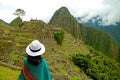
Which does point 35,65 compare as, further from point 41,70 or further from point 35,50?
point 35,50

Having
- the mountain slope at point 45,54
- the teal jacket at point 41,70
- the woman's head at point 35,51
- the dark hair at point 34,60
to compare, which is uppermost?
the woman's head at point 35,51

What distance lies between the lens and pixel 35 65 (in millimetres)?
8359

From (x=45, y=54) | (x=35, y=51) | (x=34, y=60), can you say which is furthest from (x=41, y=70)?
(x=45, y=54)

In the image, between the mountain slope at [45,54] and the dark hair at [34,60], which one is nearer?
the dark hair at [34,60]

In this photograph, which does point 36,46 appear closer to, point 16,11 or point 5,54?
point 5,54

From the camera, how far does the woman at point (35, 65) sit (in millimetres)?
8109

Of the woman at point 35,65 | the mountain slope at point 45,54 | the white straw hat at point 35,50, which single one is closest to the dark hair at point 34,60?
the woman at point 35,65

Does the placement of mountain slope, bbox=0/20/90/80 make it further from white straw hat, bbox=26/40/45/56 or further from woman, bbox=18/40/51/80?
white straw hat, bbox=26/40/45/56

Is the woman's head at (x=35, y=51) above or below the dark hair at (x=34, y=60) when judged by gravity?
above

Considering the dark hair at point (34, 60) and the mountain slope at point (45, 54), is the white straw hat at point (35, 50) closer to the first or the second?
the dark hair at point (34, 60)

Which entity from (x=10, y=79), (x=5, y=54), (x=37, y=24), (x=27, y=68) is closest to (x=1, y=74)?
(x=10, y=79)

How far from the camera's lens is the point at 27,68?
335 inches

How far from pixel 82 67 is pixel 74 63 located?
6.50 ft

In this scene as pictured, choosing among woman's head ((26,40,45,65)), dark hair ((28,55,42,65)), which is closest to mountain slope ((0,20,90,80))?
dark hair ((28,55,42,65))
